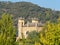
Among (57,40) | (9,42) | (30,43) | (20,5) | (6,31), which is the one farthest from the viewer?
(20,5)

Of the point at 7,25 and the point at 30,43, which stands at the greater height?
the point at 7,25

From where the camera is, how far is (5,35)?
65.6 ft

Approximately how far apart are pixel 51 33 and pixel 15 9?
128m

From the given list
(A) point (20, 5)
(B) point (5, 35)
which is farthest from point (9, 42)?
(A) point (20, 5)

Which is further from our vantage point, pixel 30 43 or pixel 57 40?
pixel 30 43

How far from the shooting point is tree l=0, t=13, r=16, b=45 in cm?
1909

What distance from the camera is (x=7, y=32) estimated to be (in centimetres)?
2052

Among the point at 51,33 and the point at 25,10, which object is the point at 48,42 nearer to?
the point at 51,33

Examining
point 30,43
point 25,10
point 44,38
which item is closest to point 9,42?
point 44,38

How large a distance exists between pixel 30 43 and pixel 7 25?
1066 centimetres

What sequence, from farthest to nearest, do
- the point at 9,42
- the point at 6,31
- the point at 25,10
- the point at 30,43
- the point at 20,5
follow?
the point at 20,5, the point at 25,10, the point at 30,43, the point at 6,31, the point at 9,42

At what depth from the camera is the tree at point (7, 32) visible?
62.6ft

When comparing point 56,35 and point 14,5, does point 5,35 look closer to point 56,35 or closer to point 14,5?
point 56,35

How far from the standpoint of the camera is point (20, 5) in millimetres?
151375
